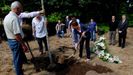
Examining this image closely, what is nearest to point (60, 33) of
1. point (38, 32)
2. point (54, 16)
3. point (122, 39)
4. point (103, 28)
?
point (54, 16)

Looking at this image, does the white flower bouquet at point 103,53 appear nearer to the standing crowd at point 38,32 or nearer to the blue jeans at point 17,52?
the standing crowd at point 38,32

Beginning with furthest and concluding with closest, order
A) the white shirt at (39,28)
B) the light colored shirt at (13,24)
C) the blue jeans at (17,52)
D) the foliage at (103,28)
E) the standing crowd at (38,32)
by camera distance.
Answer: the foliage at (103,28), the white shirt at (39,28), the blue jeans at (17,52), the standing crowd at (38,32), the light colored shirt at (13,24)

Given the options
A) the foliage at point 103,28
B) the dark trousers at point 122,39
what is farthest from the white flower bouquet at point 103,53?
the foliage at point 103,28

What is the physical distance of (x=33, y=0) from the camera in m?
25.2

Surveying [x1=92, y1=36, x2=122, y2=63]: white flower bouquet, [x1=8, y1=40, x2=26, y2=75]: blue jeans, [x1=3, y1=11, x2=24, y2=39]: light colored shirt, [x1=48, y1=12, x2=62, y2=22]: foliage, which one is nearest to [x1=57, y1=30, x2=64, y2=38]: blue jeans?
[x1=48, y1=12, x2=62, y2=22]: foliage

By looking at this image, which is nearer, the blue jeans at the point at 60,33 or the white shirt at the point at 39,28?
the white shirt at the point at 39,28

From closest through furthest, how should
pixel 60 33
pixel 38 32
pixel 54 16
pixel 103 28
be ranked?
pixel 38 32 < pixel 60 33 < pixel 103 28 < pixel 54 16

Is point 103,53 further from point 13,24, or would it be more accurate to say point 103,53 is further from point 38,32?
point 13,24

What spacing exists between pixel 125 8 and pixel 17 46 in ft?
92.9

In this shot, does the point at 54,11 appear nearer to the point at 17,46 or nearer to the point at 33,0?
the point at 33,0

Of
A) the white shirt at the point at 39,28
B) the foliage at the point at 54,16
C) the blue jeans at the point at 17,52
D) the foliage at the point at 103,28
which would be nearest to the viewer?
the blue jeans at the point at 17,52

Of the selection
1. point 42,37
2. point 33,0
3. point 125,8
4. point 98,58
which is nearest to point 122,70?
point 98,58

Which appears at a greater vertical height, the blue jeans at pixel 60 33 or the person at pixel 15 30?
the person at pixel 15 30

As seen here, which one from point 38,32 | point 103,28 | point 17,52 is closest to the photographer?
point 17,52
